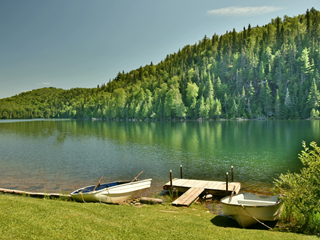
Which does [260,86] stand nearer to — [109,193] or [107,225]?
[109,193]

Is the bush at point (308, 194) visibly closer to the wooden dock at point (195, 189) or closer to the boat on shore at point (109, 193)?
the wooden dock at point (195, 189)

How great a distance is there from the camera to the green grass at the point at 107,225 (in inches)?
409

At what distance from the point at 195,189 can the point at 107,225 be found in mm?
10926

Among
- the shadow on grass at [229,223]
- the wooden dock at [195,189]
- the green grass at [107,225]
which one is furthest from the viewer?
the wooden dock at [195,189]

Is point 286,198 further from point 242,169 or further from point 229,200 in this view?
point 242,169

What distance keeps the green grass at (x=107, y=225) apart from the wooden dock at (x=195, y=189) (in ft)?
10.3

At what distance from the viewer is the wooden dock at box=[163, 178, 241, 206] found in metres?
18.9

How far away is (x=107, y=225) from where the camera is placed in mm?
11820

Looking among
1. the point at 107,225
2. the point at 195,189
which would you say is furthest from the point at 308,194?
the point at 107,225

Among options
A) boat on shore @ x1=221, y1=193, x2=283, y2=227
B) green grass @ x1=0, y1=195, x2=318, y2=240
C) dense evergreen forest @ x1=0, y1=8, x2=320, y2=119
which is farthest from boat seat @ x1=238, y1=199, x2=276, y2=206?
dense evergreen forest @ x1=0, y1=8, x2=320, y2=119

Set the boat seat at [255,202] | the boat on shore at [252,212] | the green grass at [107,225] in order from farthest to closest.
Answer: the boat seat at [255,202], the boat on shore at [252,212], the green grass at [107,225]

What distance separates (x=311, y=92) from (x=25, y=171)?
14959cm

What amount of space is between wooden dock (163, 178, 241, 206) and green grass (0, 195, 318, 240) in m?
3.14

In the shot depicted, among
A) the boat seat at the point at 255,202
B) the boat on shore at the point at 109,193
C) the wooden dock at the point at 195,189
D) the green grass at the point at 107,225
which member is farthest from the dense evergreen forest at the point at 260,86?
the green grass at the point at 107,225
